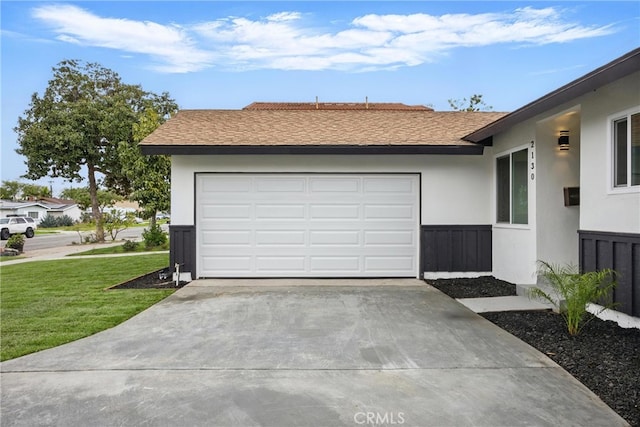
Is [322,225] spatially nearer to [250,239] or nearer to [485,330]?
[250,239]

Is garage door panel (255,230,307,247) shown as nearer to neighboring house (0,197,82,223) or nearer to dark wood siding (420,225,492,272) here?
dark wood siding (420,225,492,272)

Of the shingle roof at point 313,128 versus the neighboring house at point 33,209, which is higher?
the shingle roof at point 313,128

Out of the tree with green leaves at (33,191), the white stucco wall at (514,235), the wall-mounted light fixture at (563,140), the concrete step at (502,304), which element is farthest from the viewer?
the tree with green leaves at (33,191)

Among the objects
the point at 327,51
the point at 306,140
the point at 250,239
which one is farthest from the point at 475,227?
the point at 327,51

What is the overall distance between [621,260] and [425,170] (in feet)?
14.5

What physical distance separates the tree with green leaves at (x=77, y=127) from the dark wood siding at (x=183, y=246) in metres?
14.7

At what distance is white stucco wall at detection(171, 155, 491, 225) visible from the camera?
887 centimetres

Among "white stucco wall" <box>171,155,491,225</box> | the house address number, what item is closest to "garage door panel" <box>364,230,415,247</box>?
"white stucco wall" <box>171,155,491,225</box>

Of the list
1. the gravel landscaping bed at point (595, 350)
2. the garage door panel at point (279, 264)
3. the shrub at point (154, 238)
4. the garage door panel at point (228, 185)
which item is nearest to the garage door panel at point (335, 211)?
the garage door panel at point (279, 264)

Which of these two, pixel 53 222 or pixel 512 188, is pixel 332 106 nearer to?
pixel 512 188

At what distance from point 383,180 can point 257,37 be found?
9023mm

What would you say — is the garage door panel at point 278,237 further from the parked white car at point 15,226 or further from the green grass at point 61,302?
the parked white car at point 15,226

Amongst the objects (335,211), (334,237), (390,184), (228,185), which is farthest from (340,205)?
(228,185)

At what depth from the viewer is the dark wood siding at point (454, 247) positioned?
351 inches
